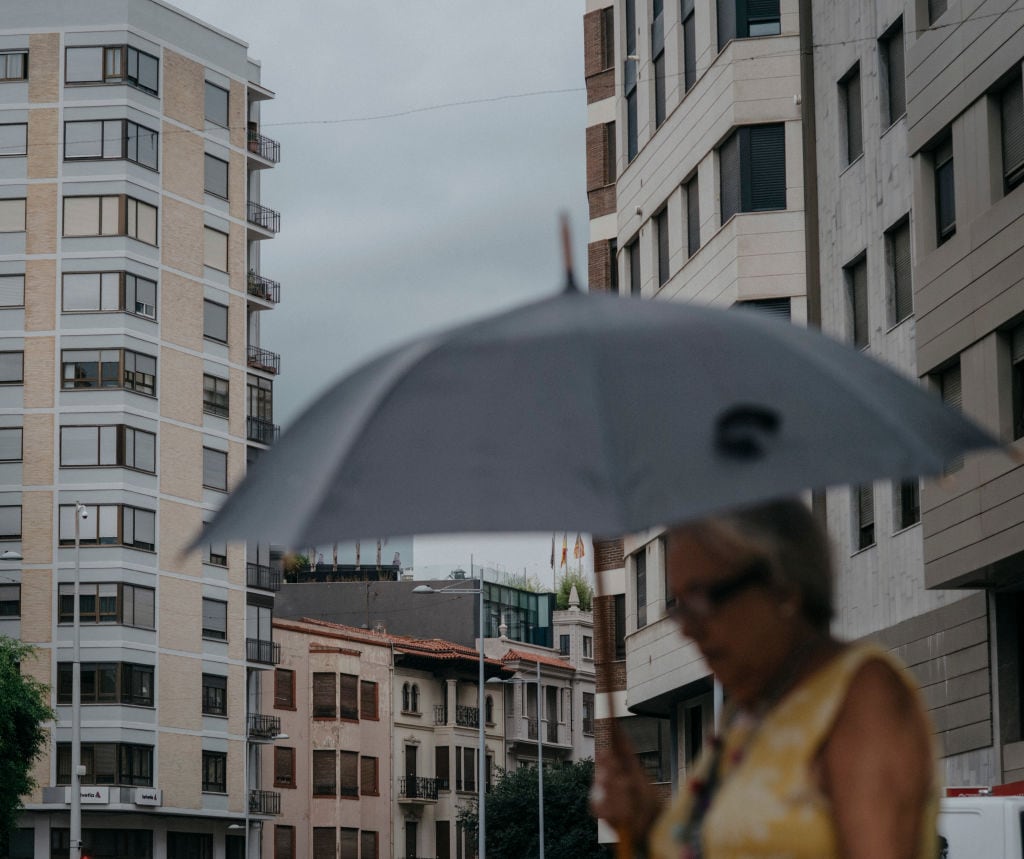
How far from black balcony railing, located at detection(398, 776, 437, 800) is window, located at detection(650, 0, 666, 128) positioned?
2218 inches

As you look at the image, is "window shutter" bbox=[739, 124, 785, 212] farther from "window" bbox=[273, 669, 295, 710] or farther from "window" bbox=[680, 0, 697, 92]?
"window" bbox=[273, 669, 295, 710]

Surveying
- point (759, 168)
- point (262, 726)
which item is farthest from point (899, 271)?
point (262, 726)

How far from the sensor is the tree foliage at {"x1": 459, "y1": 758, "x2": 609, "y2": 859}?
7850 cm

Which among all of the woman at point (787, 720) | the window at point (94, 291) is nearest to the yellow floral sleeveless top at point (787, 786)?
the woman at point (787, 720)

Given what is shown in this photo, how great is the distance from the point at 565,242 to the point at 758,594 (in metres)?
0.92

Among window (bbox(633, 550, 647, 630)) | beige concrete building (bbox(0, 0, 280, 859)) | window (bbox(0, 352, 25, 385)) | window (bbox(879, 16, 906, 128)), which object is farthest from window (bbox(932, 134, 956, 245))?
window (bbox(0, 352, 25, 385))

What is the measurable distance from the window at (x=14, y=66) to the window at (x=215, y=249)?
8.72m

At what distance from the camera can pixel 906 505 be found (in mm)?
27703

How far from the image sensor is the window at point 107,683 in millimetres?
69312

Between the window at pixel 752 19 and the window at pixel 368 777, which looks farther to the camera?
the window at pixel 368 777

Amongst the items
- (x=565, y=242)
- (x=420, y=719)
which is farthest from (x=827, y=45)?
(x=420, y=719)

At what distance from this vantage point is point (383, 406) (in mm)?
3635

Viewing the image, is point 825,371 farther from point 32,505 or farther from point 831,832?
point 32,505

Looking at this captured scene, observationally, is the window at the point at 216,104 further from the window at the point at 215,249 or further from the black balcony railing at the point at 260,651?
Result: the black balcony railing at the point at 260,651
